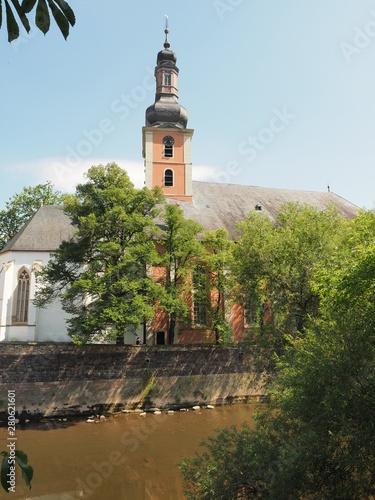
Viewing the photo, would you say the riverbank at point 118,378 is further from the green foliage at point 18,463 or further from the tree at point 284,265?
Answer: the green foliage at point 18,463

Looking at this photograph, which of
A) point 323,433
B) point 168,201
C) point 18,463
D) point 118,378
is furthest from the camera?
point 168,201

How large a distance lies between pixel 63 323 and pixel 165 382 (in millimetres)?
8528

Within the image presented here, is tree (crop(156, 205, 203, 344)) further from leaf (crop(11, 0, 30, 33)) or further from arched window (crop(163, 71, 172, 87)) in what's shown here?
leaf (crop(11, 0, 30, 33))

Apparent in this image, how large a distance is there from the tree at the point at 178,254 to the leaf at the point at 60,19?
65.8 feet

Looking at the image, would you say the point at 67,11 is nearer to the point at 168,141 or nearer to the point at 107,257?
the point at 107,257

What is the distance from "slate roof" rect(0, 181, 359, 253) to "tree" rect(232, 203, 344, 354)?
8.86m

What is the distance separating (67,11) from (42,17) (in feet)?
0.40

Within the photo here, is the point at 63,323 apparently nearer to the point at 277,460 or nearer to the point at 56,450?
the point at 56,450

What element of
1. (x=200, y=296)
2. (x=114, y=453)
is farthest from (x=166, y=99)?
(x=114, y=453)

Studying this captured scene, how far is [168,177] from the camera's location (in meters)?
31.9

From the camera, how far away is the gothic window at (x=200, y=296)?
24.0 meters

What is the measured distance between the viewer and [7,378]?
61.7 feet

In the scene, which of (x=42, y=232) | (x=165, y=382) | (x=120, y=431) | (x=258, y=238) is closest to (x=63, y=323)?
(x=42, y=232)

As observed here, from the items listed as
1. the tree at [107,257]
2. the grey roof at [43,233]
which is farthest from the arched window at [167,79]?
the tree at [107,257]
